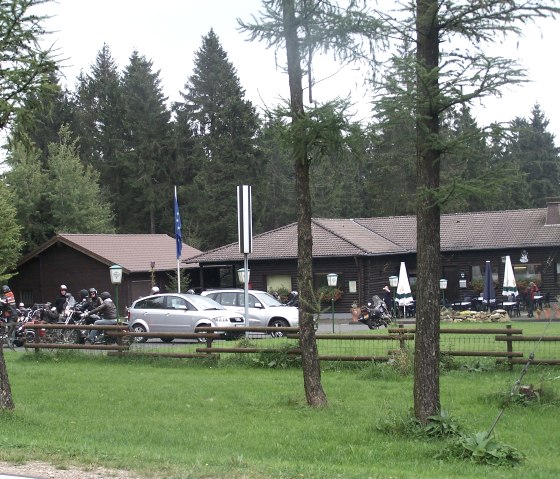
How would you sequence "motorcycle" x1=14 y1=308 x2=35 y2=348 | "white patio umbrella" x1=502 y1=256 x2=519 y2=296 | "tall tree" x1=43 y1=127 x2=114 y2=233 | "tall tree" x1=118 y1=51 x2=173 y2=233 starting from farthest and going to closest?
"tall tree" x1=118 y1=51 x2=173 y2=233 → "tall tree" x1=43 y1=127 x2=114 y2=233 → "white patio umbrella" x1=502 y1=256 x2=519 y2=296 → "motorcycle" x1=14 y1=308 x2=35 y2=348

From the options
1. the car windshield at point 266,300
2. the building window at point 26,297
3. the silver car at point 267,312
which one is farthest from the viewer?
the building window at point 26,297

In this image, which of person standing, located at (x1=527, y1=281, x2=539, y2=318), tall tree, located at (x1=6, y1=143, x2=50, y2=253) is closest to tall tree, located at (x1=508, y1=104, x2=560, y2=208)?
person standing, located at (x1=527, y1=281, x2=539, y2=318)

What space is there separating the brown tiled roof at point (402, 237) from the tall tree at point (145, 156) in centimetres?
2220

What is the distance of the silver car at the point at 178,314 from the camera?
25922 mm

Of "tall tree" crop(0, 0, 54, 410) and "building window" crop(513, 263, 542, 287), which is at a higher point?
"tall tree" crop(0, 0, 54, 410)

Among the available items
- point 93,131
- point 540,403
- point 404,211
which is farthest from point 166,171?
point 540,403

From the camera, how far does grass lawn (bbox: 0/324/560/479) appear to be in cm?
901

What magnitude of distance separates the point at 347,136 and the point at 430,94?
209cm

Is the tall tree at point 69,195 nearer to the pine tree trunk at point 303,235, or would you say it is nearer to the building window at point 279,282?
the building window at point 279,282

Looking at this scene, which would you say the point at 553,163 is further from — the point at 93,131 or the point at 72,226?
the point at 72,226

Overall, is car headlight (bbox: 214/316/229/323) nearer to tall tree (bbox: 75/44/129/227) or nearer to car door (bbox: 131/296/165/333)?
car door (bbox: 131/296/165/333)

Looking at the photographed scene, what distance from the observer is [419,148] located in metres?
10.9

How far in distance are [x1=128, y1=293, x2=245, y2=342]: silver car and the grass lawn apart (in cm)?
644

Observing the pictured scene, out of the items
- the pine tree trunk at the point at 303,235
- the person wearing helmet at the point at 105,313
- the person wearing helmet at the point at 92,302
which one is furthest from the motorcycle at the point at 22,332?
the pine tree trunk at the point at 303,235
